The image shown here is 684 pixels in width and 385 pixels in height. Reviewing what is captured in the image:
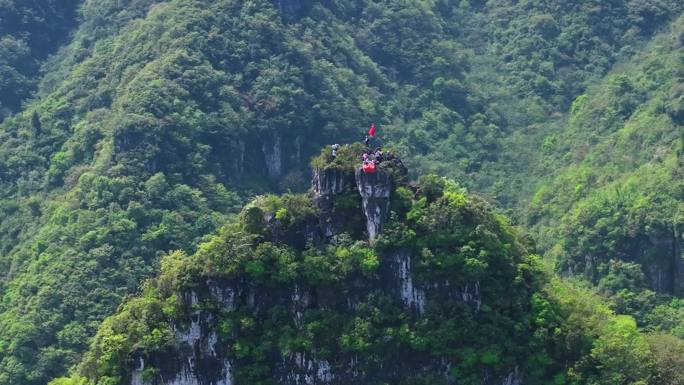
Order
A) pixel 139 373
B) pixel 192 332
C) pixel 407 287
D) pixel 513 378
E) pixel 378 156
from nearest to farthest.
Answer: pixel 139 373, pixel 192 332, pixel 513 378, pixel 407 287, pixel 378 156

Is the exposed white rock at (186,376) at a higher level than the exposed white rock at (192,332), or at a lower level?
lower

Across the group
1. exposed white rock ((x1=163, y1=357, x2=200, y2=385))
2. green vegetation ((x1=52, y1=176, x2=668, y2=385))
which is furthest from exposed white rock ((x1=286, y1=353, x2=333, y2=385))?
exposed white rock ((x1=163, y1=357, x2=200, y2=385))

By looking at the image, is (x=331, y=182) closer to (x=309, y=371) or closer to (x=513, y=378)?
(x=309, y=371)

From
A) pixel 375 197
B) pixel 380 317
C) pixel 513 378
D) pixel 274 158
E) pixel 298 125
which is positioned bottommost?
pixel 513 378

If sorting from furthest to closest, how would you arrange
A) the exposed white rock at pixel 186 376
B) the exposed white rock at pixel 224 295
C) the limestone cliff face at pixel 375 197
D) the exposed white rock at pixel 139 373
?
the limestone cliff face at pixel 375 197, the exposed white rock at pixel 224 295, the exposed white rock at pixel 186 376, the exposed white rock at pixel 139 373

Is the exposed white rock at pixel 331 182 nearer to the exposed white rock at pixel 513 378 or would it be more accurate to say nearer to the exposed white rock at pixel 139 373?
the exposed white rock at pixel 139 373

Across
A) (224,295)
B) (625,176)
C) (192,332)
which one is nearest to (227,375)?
(192,332)

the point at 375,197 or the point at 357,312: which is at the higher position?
the point at 375,197

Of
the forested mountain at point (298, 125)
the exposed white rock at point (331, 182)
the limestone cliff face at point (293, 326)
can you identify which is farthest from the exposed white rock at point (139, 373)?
the forested mountain at point (298, 125)

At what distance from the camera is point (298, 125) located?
404 ft

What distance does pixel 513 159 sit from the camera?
13038cm

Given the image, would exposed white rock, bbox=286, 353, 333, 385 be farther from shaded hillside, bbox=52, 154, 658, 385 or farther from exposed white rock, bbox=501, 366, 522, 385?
exposed white rock, bbox=501, 366, 522, 385

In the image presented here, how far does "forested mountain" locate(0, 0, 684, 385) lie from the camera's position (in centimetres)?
10356

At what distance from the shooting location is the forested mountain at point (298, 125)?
10356cm
